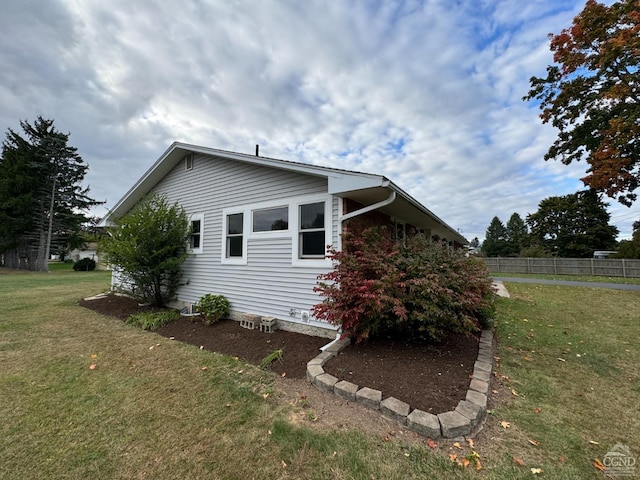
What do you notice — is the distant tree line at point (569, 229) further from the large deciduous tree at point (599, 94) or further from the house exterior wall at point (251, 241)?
the house exterior wall at point (251, 241)

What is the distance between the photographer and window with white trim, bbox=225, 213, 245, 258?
7020 mm

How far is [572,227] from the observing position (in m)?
35.7

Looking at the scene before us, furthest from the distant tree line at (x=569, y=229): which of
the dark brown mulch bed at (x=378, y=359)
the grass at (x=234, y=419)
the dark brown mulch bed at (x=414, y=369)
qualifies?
the dark brown mulch bed at (x=378, y=359)

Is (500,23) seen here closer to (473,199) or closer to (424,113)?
(424,113)

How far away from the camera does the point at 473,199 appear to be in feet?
94.3

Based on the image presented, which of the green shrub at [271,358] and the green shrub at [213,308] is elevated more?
the green shrub at [213,308]

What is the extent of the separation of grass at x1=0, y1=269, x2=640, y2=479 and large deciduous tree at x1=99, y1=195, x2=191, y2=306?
2.51m

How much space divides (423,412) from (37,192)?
35.0 metres

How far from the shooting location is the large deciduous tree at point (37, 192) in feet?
73.7

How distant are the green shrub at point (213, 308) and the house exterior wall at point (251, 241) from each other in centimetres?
23

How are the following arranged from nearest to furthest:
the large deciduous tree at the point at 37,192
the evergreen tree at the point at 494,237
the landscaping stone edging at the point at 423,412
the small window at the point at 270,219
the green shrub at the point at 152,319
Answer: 1. the landscaping stone edging at the point at 423,412
2. the small window at the point at 270,219
3. the green shrub at the point at 152,319
4. the large deciduous tree at the point at 37,192
5. the evergreen tree at the point at 494,237

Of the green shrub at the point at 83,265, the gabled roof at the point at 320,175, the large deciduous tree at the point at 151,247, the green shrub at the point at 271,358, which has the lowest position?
the green shrub at the point at 271,358

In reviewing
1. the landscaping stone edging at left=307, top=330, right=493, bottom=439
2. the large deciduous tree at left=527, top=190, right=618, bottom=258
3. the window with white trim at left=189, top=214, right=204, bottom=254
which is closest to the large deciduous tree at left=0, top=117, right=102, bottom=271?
the window with white trim at left=189, top=214, right=204, bottom=254

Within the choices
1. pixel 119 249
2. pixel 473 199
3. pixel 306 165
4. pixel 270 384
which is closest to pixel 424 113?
pixel 306 165
